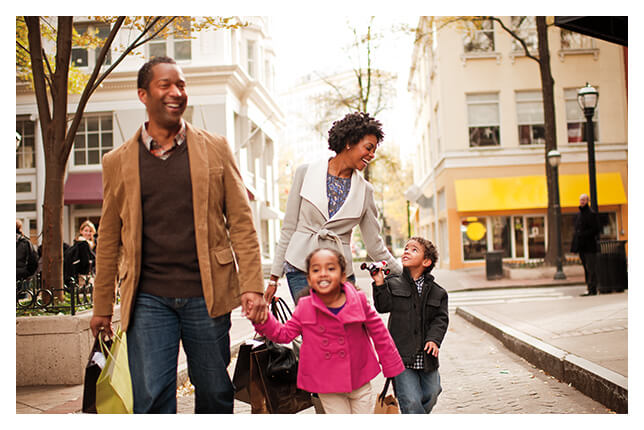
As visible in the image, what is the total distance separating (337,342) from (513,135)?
2139cm

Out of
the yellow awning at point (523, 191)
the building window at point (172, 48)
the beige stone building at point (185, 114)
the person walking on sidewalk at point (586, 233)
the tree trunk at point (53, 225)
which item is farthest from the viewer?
the yellow awning at point (523, 191)

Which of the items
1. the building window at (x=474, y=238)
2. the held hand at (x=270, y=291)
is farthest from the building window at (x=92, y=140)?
the held hand at (x=270, y=291)

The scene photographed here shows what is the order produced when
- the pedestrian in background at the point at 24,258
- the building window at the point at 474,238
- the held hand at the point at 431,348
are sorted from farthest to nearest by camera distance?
the building window at the point at 474,238
the pedestrian in background at the point at 24,258
the held hand at the point at 431,348

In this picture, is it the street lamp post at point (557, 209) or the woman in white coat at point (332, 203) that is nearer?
the woman in white coat at point (332, 203)

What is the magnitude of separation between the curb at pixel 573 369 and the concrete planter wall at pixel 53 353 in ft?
13.9

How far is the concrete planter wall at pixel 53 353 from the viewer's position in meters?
5.84

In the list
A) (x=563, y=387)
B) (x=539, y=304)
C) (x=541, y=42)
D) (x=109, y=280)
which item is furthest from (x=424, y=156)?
(x=109, y=280)

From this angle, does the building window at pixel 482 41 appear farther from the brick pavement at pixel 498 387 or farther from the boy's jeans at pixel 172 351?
the boy's jeans at pixel 172 351

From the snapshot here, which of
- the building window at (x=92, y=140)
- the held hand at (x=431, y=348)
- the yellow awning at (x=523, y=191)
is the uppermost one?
the building window at (x=92, y=140)

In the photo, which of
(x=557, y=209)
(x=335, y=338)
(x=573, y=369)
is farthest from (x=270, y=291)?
(x=557, y=209)

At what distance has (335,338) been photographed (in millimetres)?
3578
